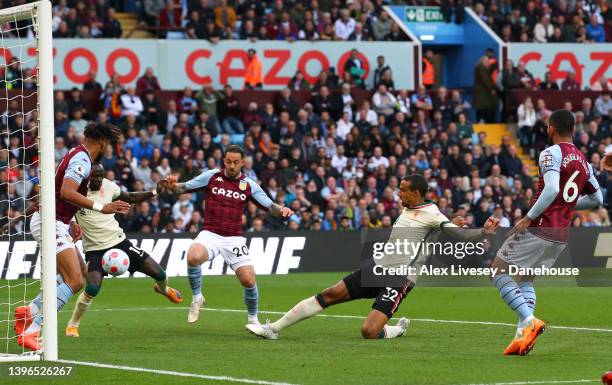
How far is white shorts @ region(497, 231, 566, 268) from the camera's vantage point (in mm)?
12438

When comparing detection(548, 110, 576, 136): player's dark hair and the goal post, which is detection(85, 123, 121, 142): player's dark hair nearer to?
the goal post

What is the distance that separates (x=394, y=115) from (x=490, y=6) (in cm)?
754

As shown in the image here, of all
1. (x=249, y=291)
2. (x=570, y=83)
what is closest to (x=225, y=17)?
(x=570, y=83)

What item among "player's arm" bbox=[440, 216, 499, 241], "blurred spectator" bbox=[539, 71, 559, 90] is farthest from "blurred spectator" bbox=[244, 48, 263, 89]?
"player's arm" bbox=[440, 216, 499, 241]

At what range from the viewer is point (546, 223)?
1241 centimetres

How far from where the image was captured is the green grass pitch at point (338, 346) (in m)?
10.8

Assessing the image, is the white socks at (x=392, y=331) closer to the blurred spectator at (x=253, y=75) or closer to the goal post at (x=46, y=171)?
the goal post at (x=46, y=171)

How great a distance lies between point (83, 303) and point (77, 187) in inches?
90.0

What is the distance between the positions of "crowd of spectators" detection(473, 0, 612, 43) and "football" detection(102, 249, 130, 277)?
2447 centimetres

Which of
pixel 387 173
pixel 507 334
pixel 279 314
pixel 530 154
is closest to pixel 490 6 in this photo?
pixel 530 154

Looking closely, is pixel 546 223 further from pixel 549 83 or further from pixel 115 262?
pixel 549 83

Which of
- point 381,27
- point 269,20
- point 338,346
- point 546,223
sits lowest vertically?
point 338,346

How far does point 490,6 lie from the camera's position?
1544 inches

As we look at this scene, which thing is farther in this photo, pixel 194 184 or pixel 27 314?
pixel 194 184
